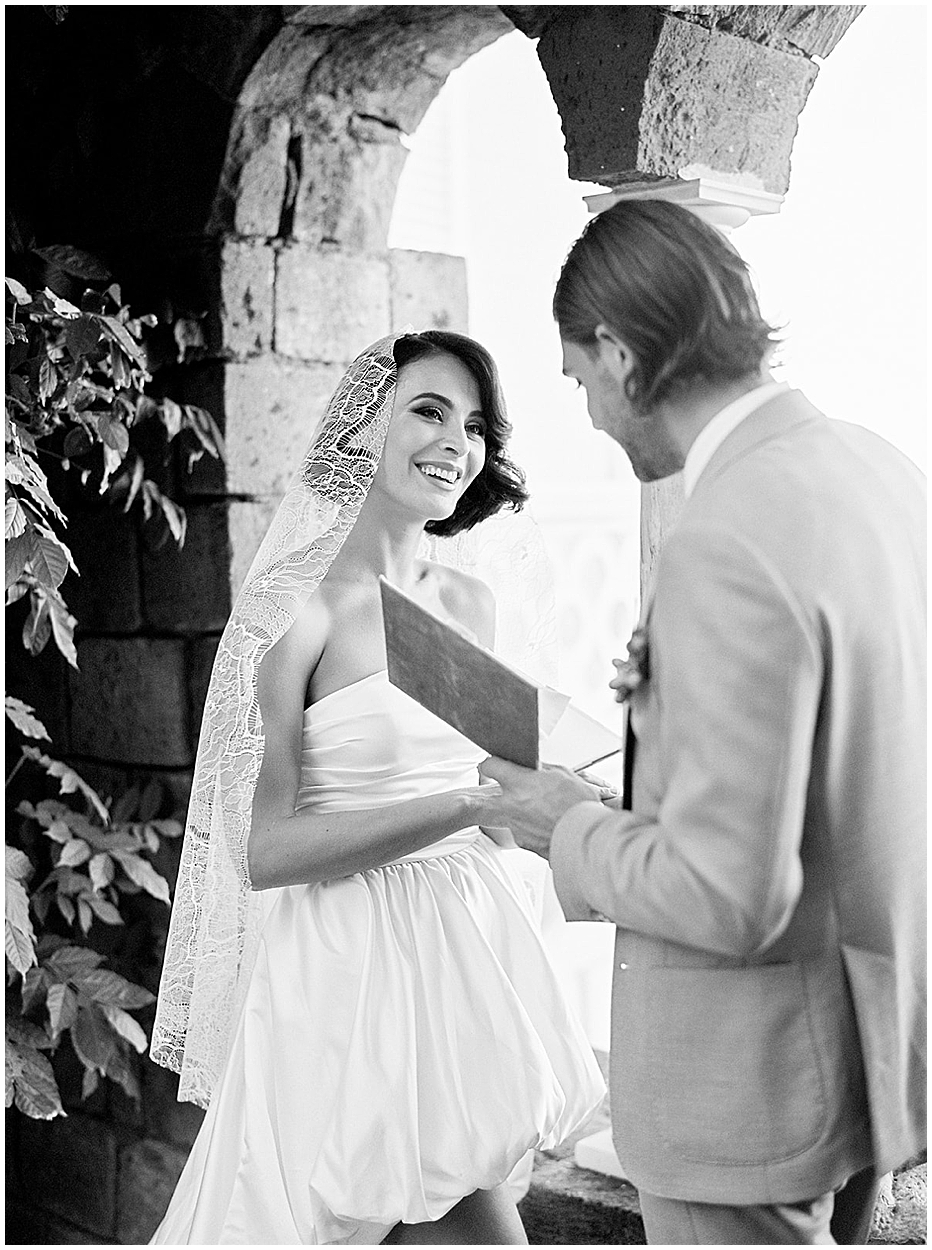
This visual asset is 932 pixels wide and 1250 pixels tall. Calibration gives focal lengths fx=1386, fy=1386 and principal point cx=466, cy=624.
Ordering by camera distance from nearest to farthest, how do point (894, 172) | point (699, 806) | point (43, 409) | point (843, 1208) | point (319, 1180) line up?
Answer: 1. point (699, 806)
2. point (843, 1208)
3. point (319, 1180)
4. point (43, 409)
5. point (894, 172)

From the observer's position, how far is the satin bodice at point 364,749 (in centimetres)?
222

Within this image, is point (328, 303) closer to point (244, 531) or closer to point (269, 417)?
point (269, 417)

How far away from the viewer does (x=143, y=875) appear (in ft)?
10.1

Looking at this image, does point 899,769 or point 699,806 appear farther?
point 899,769

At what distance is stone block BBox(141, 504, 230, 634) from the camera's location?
10.6 feet

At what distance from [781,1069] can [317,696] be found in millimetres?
1054

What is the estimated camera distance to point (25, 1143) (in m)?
3.68

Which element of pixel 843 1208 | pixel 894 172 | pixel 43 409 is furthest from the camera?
pixel 894 172

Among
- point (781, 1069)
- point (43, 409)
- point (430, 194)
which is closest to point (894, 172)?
point (430, 194)

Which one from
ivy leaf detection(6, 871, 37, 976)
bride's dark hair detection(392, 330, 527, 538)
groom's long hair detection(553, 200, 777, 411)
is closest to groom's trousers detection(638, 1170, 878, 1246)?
groom's long hair detection(553, 200, 777, 411)

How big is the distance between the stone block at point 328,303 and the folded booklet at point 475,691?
5.32ft

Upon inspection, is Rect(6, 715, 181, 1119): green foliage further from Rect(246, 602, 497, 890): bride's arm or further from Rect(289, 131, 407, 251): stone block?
Rect(289, 131, 407, 251): stone block

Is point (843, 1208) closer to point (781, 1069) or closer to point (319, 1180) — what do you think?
point (781, 1069)

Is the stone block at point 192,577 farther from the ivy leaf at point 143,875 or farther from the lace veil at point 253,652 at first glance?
the lace veil at point 253,652
